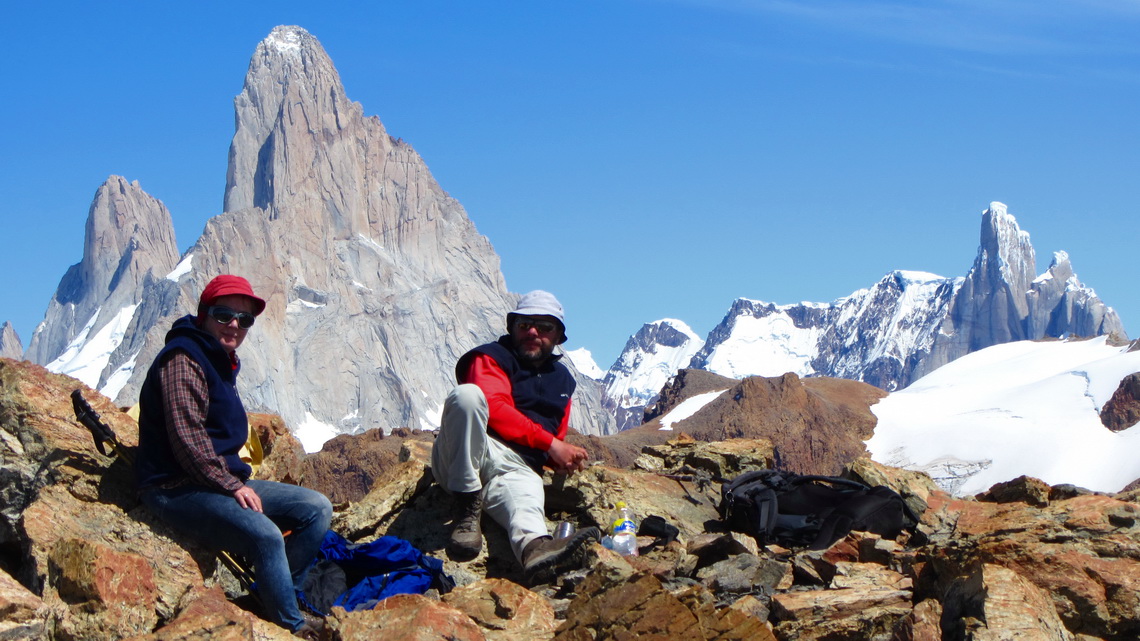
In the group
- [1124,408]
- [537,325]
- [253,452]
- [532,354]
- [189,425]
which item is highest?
[1124,408]

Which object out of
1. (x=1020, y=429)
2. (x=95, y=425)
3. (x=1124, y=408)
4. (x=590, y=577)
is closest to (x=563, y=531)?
(x=590, y=577)

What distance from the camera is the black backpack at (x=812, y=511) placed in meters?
7.73

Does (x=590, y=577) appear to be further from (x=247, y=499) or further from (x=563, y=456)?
(x=247, y=499)

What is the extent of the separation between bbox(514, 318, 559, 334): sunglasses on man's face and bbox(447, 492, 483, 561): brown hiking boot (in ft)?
3.86

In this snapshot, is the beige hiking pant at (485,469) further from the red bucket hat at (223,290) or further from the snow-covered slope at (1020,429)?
the snow-covered slope at (1020,429)

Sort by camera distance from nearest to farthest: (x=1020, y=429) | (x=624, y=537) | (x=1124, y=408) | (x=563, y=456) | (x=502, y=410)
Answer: (x=624, y=537) < (x=502, y=410) < (x=563, y=456) < (x=1124, y=408) < (x=1020, y=429)

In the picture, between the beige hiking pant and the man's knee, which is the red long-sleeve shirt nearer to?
the beige hiking pant

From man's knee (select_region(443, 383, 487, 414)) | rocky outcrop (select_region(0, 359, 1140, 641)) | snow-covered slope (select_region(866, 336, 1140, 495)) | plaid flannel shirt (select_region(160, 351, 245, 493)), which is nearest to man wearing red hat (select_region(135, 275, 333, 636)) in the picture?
plaid flannel shirt (select_region(160, 351, 245, 493))

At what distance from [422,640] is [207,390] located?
6.23 feet

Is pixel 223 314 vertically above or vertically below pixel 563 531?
above

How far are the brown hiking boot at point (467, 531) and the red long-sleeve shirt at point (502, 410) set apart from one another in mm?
461

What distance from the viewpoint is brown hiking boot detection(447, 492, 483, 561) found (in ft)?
24.2

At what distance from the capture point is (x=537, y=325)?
778 centimetres

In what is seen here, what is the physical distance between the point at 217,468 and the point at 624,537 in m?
2.71
